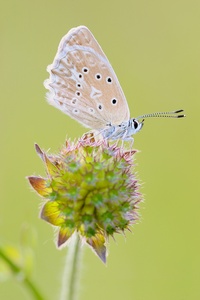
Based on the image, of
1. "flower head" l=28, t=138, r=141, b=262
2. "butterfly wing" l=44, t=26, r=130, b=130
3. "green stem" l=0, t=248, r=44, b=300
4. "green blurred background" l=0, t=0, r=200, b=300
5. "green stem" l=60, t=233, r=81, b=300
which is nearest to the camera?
"green stem" l=60, t=233, r=81, b=300

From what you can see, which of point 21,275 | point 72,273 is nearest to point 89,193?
point 72,273

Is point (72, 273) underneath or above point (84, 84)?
underneath

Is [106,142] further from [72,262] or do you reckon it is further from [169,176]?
[169,176]

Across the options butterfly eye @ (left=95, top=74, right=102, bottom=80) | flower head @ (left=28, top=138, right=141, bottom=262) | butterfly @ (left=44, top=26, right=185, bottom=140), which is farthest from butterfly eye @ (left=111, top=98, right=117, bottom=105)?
flower head @ (left=28, top=138, right=141, bottom=262)

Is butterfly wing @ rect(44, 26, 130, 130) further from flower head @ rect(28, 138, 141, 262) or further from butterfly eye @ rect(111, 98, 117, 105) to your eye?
flower head @ rect(28, 138, 141, 262)

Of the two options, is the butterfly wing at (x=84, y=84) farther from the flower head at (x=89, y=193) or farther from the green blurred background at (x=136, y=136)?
the green blurred background at (x=136, y=136)

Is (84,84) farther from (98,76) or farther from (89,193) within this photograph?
(89,193)

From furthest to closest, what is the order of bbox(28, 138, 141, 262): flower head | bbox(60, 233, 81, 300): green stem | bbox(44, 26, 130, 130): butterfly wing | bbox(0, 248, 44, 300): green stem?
bbox(44, 26, 130, 130): butterfly wing, bbox(0, 248, 44, 300): green stem, bbox(28, 138, 141, 262): flower head, bbox(60, 233, 81, 300): green stem
